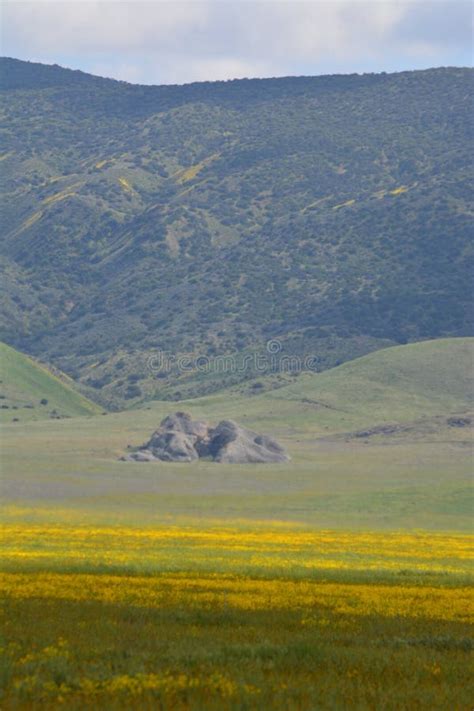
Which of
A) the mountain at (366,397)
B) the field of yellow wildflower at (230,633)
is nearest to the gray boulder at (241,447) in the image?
the mountain at (366,397)

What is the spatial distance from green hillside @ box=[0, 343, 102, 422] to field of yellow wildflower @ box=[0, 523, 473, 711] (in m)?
107

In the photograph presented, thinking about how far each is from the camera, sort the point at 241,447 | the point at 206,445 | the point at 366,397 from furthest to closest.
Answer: the point at 366,397 → the point at 206,445 → the point at 241,447

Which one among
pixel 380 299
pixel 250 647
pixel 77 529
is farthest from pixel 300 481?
pixel 380 299

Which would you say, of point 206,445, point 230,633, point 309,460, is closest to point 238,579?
point 230,633

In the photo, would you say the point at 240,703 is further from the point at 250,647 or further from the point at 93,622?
the point at 93,622

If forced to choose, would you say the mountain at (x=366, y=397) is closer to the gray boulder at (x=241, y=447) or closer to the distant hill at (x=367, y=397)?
the distant hill at (x=367, y=397)

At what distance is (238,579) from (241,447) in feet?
226

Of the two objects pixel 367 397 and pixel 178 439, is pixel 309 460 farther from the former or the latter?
pixel 367 397

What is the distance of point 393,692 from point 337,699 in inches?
30.6

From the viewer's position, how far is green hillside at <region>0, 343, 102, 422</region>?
140m

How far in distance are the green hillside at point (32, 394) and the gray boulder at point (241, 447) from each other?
1623 inches

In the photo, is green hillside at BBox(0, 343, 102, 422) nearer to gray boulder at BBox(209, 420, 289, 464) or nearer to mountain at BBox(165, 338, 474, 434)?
mountain at BBox(165, 338, 474, 434)

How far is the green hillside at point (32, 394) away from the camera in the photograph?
139500 mm

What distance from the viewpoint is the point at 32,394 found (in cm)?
14738
